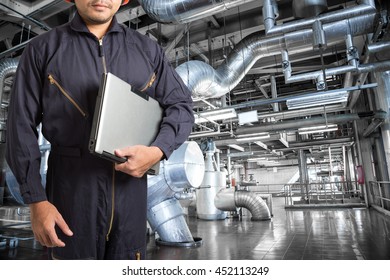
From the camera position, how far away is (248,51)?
161 inches

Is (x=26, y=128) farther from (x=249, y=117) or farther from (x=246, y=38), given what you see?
(x=249, y=117)

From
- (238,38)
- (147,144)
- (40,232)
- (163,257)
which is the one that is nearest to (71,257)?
(40,232)

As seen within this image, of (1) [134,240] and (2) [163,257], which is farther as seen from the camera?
(2) [163,257]

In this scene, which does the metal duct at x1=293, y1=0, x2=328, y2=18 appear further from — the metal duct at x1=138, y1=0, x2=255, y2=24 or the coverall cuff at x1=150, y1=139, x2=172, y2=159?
the coverall cuff at x1=150, y1=139, x2=172, y2=159

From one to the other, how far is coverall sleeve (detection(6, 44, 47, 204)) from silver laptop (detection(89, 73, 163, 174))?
19cm

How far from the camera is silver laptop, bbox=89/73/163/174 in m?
0.61

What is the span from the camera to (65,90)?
0.72 m

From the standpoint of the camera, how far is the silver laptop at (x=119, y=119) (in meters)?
0.61

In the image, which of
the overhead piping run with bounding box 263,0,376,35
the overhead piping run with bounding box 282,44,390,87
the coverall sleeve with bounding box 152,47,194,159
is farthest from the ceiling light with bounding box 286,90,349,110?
the coverall sleeve with bounding box 152,47,194,159

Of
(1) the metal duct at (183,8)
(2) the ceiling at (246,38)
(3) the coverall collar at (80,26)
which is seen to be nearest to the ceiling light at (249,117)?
(2) the ceiling at (246,38)

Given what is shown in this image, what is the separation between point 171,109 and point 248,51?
143 inches

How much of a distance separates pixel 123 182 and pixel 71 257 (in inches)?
9.2

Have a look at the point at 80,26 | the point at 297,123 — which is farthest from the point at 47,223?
the point at 297,123

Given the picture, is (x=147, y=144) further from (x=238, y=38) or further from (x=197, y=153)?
(x=238, y=38)
